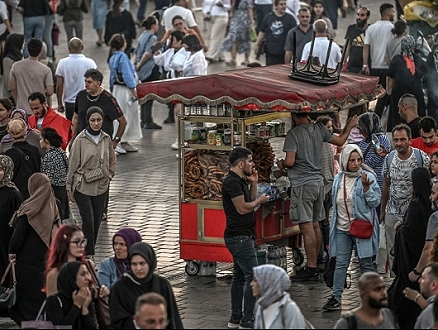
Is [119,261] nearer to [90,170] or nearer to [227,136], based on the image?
[227,136]

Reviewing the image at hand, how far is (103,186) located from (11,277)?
208 cm

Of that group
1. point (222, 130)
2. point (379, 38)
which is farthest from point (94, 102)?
point (379, 38)

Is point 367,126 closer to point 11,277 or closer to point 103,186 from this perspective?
point 103,186

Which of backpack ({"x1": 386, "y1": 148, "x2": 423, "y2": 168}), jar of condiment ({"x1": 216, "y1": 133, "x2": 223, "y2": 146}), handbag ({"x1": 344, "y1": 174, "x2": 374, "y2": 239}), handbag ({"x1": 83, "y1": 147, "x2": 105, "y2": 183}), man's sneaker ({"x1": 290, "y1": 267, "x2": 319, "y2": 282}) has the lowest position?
man's sneaker ({"x1": 290, "y1": 267, "x2": 319, "y2": 282})

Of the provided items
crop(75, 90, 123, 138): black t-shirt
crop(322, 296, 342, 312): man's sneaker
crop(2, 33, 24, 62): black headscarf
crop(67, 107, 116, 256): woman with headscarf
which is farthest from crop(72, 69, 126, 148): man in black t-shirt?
crop(322, 296, 342, 312): man's sneaker

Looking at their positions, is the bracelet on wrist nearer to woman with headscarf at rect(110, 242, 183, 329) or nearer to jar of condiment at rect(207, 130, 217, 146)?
woman with headscarf at rect(110, 242, 183, 329)

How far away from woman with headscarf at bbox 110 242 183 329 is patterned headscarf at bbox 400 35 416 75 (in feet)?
32.5

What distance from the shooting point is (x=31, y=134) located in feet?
45.6

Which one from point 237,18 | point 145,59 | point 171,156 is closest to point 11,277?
point 171,156

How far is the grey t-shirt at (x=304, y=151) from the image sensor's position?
12.8 metres

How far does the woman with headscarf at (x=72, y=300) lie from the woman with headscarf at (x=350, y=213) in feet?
10.5

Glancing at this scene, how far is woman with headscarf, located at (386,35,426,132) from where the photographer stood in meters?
18.6

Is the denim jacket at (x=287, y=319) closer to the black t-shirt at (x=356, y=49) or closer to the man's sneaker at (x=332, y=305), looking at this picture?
the man's sneaker at (x=332, y=305)

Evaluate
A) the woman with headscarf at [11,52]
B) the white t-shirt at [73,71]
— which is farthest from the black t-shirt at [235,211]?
the woman with headscarf at [11,52]
